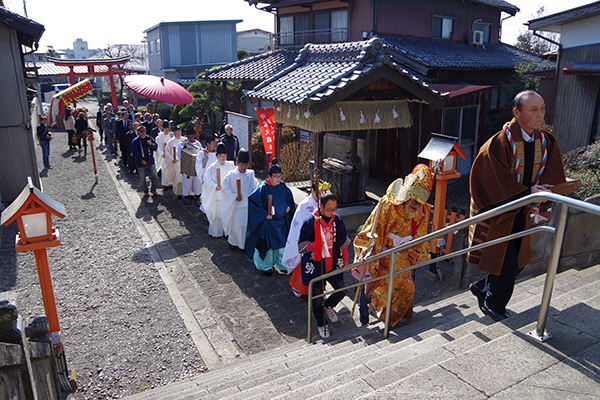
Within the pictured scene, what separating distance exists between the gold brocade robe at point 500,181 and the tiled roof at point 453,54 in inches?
377

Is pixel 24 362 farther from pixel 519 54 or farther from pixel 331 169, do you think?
pixel 519 54

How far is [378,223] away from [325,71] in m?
5.35

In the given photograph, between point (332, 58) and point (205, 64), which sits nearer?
point (332, 58)

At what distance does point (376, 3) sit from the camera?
49.0 ft

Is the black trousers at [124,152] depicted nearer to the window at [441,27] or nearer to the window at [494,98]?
the window at [441,27]

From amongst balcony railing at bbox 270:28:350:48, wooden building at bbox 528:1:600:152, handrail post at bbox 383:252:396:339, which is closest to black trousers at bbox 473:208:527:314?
handrail post at bbox 383:252:396:339

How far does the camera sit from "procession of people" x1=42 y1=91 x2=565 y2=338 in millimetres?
4188

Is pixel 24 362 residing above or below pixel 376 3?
below

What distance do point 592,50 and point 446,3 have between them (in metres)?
7.00

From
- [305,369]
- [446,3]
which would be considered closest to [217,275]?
[305,369]

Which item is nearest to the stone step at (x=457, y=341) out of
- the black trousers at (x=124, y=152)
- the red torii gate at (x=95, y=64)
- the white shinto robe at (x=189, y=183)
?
the white shinto robe at (x=189, y=183)

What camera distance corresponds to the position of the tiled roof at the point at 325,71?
29.0 feet

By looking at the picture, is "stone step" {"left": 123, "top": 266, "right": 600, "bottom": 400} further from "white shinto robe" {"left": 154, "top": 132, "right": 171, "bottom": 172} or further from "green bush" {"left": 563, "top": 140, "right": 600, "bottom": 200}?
"white shinto robe" {"left": 154, "top": 132, "right": 171, "bottom": 172}

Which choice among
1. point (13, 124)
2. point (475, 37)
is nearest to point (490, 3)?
point (475, 37)
